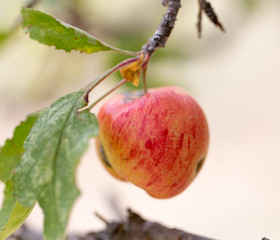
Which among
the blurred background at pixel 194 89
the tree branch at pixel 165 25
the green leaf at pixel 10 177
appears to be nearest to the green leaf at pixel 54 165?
the green leaf at pixel 10 177

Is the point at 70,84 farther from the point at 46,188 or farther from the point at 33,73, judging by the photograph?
the point at 46,188

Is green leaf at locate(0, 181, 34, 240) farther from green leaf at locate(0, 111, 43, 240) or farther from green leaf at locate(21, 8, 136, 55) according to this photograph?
green leaf at locate(21, 8, 136, 55)

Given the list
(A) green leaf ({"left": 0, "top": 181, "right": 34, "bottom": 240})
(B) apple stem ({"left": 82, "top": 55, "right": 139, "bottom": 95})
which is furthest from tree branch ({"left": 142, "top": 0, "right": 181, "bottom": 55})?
(A) green leaf ({"left": 0, "top": 181, "right": 34, "bottom": 240})

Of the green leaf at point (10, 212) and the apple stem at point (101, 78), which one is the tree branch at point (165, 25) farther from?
the green leaf at point (10, 212)

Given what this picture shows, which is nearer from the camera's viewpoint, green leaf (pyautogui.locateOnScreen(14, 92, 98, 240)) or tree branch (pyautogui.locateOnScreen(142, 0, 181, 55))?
green leaf (pyautogui.locateOnScreen(14, 92, 98, 240))

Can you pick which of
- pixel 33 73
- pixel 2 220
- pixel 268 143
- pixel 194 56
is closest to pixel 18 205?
pixel 2 220
